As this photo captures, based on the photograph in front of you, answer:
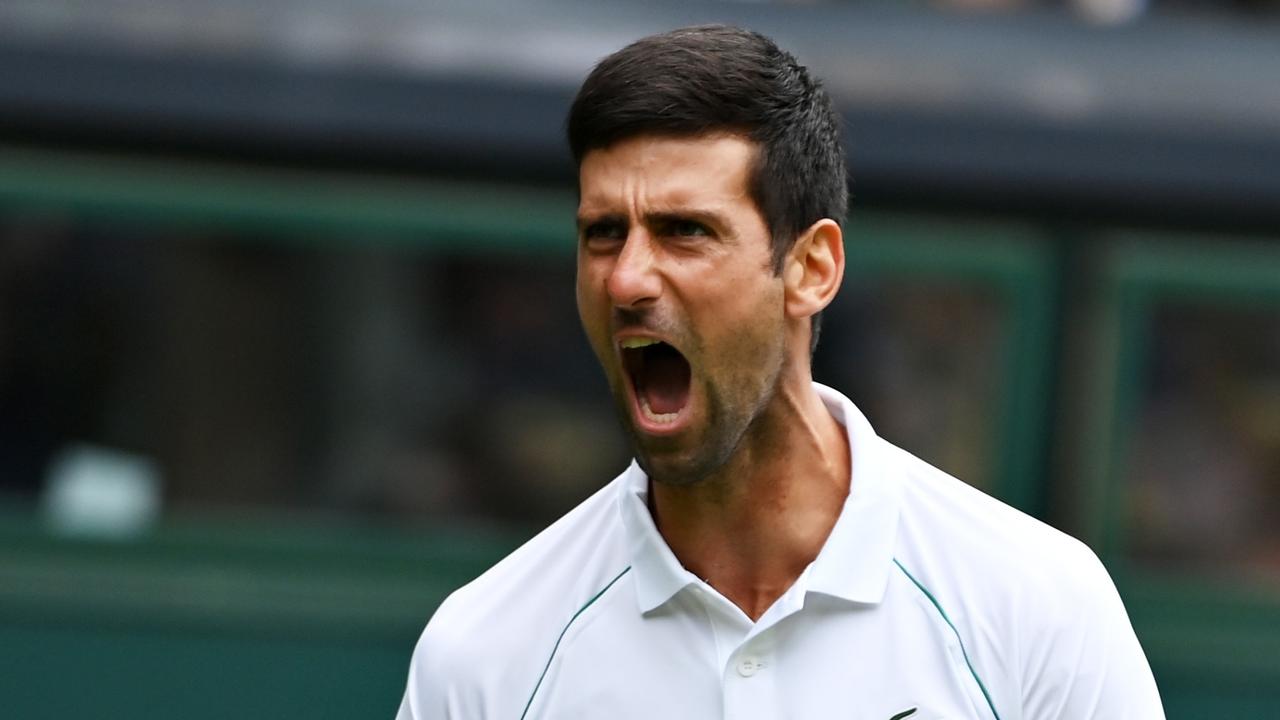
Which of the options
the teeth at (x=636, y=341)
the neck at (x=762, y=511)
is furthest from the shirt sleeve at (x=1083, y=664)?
the teeth at (x=636, y=341)

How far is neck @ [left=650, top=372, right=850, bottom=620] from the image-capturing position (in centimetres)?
225

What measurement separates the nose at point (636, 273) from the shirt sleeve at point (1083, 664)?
1.86 ft

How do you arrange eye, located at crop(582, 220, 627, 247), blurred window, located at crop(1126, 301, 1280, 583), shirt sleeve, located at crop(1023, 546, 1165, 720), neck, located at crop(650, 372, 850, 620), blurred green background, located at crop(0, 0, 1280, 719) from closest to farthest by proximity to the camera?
shirt sleeve, located at crop(1023, 546, 1165, 720), eye, located at crop(582, 220, 627, 247), neck, located at crop(650, 372, 850, 620), blurred green background, located at crop(0, 0, 1280, 719), blurred window, located at crop(1126, 301, 1280, 583)

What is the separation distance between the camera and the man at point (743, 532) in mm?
2096

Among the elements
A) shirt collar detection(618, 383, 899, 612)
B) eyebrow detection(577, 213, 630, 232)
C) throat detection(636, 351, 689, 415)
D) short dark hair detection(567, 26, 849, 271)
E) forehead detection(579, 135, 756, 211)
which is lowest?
shirt collar detection(618, 383, 899, 612)

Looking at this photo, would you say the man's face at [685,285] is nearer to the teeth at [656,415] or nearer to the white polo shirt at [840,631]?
the teeth at [656,415]

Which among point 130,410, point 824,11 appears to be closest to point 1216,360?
point 824,11

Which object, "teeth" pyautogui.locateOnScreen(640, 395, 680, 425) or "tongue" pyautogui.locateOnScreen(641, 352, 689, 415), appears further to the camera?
"tongue" pyautogui.locateOnScreen(641, 352, 689, 415)

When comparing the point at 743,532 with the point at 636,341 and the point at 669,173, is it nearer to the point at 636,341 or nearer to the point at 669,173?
the point at 636,341

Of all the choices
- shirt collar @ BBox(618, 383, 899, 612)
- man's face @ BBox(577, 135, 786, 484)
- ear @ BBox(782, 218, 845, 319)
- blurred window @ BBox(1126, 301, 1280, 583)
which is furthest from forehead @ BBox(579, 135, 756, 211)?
blurred window @ BBox(1126, 301, 1280, 583)

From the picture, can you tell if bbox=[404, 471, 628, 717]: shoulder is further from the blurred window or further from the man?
the blurred window

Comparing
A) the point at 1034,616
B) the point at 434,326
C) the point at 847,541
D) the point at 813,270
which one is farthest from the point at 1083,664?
the point at 434,326

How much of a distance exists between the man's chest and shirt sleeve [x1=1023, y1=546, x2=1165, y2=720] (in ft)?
0.23

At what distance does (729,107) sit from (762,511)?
1.61 ft
